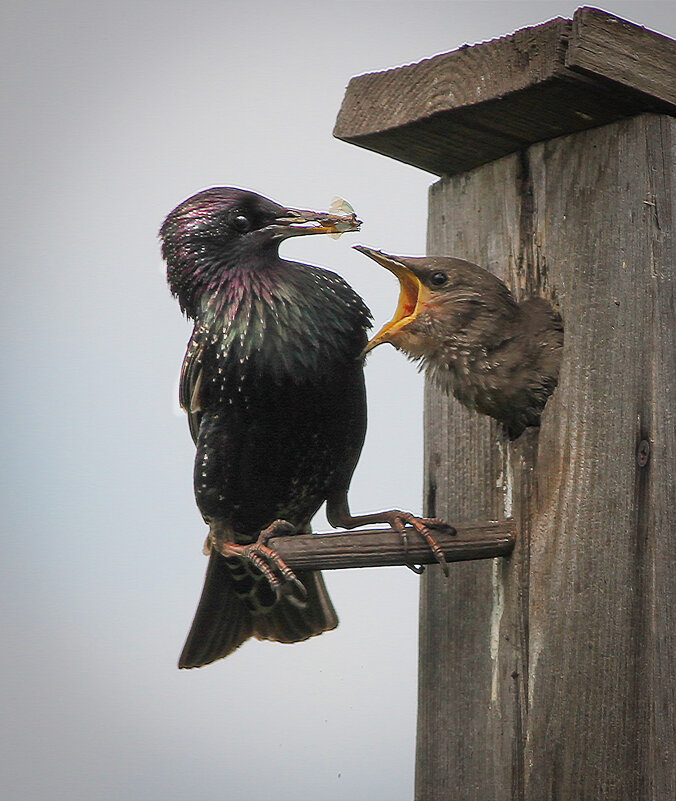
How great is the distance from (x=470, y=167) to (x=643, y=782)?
41.3 inches

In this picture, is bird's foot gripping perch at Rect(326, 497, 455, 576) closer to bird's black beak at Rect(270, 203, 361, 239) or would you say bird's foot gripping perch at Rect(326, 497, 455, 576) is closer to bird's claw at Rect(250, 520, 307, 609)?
bird's claw at Rect(250, 520, 307, 609)

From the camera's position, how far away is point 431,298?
6.55 ft

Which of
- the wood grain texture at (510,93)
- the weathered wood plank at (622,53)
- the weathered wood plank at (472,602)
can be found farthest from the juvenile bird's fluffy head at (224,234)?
the weathered wood plank at (622,53)

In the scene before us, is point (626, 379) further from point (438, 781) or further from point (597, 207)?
point (438, 781)

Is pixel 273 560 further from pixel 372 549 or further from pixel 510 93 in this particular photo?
pixel 510 93

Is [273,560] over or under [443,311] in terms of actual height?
under

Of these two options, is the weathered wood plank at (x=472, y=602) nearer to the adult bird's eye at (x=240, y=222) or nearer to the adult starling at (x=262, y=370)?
the adult starling at (x=262, y=370)

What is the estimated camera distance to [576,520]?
196cm

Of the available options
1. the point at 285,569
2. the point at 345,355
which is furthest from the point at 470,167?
the point at 285,569

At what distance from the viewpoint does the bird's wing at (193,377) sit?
2148 millimetres

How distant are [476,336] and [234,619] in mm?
740

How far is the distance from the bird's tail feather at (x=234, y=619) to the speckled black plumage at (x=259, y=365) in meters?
0.11

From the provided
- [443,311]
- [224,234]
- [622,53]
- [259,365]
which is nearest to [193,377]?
[259,365]

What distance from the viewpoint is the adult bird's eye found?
2165mm
